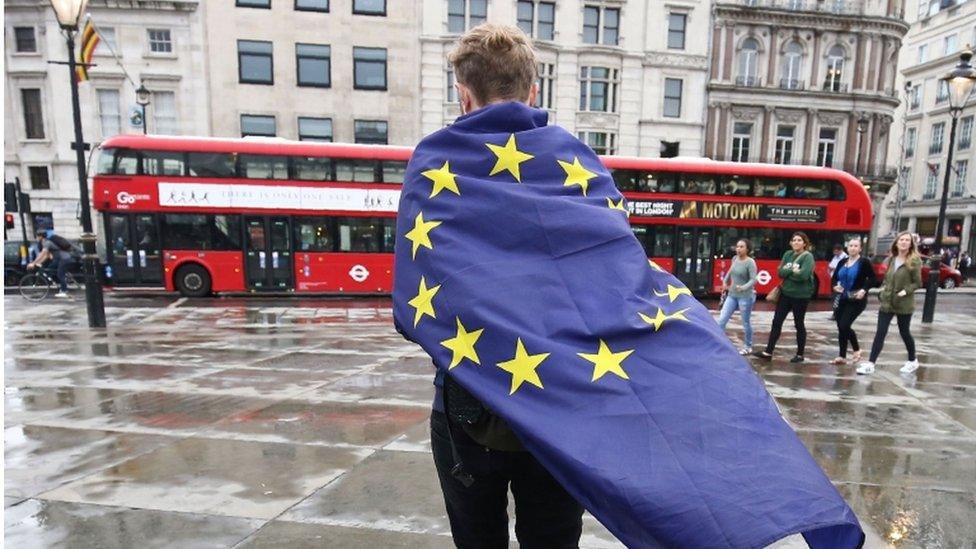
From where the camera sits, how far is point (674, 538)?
1372 millimetres

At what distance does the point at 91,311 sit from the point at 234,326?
8.63 ft

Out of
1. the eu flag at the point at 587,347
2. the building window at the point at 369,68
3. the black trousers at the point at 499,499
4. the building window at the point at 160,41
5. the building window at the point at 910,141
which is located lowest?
the black trousers at the point at 499,499

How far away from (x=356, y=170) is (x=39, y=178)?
22.8 meters

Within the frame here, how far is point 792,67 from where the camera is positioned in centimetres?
3500

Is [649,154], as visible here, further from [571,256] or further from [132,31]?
[571,256]

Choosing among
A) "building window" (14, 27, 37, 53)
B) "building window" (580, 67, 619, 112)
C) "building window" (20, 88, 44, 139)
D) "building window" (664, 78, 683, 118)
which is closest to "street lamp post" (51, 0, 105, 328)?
"building window" (20, 88, 44, 139)

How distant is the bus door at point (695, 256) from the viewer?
714 inches

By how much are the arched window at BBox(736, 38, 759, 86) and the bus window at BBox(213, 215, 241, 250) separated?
29.8 metres

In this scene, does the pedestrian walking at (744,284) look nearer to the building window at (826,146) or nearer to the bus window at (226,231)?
the bus window at (226,231)

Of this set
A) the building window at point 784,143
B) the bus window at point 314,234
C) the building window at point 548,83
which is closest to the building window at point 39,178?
the bus window at point 314,234

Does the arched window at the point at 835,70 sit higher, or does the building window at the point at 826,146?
the arched window at the point at 835,70

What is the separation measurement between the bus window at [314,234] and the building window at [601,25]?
21.4 meters

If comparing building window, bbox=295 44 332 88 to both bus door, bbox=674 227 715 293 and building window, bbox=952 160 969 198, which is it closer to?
bus door, bbox=674 227 715 293

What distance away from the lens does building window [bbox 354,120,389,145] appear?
3081cm
